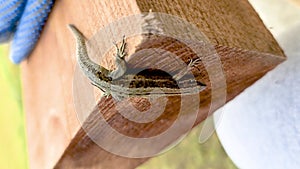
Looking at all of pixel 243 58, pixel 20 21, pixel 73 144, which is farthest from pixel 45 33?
pixel 243 58

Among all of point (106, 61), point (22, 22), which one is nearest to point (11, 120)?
point (22, 22)

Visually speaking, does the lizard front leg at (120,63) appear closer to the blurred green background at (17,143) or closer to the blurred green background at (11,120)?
the blurred green background at (17,143)

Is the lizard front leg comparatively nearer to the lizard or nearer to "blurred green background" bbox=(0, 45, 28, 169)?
the lizard

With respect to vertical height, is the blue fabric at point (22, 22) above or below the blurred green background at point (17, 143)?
above

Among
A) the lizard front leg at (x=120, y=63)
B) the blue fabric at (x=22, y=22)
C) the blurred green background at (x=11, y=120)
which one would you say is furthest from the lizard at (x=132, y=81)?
the blurred green background at (x=11, y=120)

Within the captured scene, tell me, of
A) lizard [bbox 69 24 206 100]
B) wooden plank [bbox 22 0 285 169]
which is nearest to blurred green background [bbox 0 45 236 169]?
wooden plank [bbox 22 0 285 169]

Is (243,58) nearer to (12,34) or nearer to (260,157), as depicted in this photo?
(260,157)
